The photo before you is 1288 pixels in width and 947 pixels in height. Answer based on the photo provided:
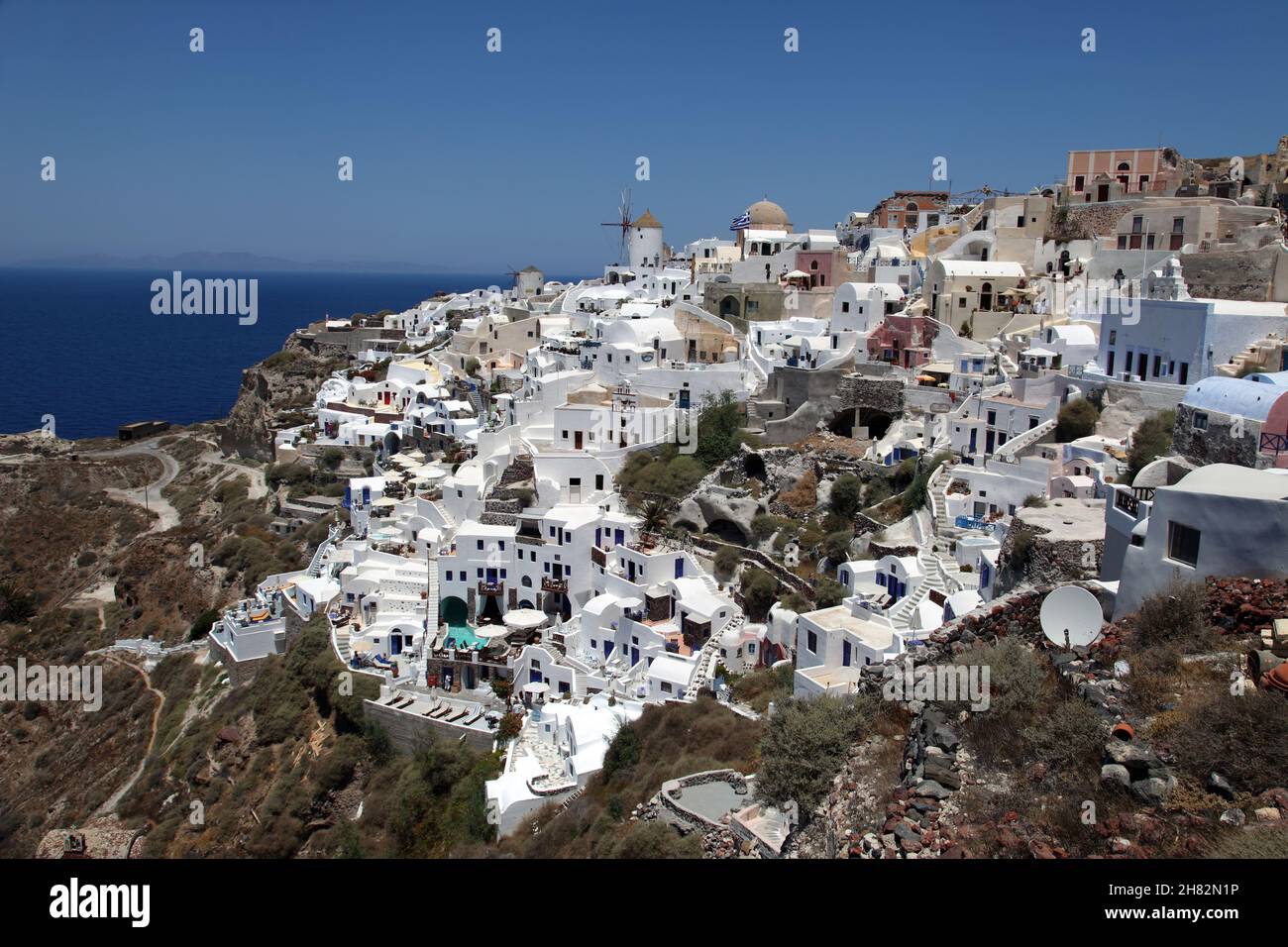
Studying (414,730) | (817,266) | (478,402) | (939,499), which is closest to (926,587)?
(939,499)

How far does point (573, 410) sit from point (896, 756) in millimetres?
22318

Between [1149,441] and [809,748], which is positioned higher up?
[1149,441]

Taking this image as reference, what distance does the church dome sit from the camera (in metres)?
47.7

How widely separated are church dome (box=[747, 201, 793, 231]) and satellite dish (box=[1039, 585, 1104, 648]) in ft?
133

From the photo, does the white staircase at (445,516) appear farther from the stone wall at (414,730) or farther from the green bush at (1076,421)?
the green bush at (1076,421)

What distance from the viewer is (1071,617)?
9.08 meters

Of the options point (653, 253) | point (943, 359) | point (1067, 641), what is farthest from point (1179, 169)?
point (1067, 641)

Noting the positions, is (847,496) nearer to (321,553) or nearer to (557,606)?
(557,606)

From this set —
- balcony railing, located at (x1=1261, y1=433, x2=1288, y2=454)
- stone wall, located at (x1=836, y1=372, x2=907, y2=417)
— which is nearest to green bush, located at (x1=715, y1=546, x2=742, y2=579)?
stone wall, located at (x1=836, y1=372, x2=907, y2=417)

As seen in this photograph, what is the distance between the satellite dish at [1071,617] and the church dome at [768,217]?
40584mm

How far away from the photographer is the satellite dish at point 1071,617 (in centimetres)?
894

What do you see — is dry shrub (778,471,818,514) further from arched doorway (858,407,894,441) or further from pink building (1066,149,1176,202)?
pink building (1066,149,1176,202)

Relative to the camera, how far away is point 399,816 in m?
18.8

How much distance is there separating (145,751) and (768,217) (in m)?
37.5
